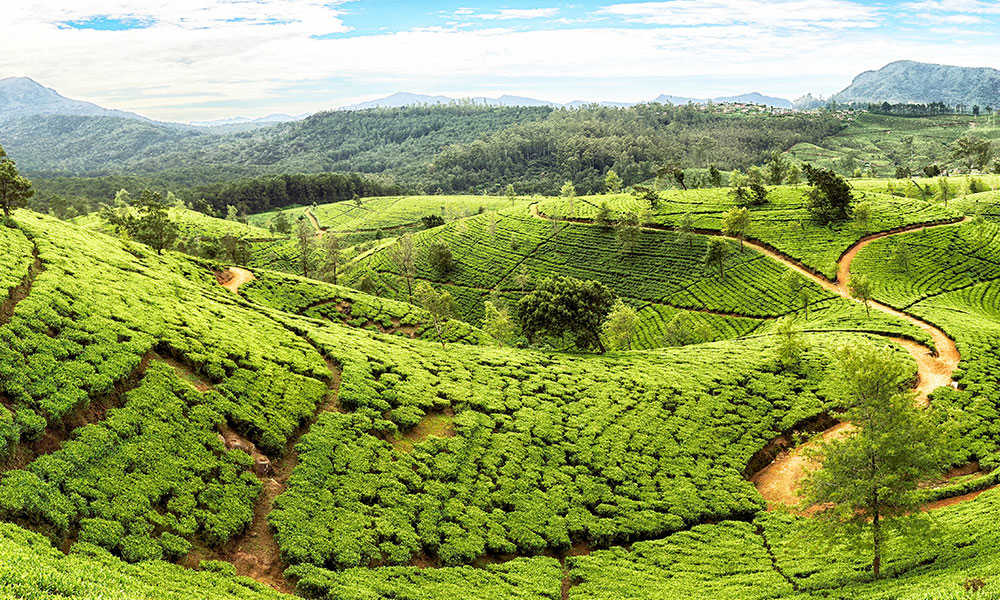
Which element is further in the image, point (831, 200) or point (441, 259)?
point (441, 259)

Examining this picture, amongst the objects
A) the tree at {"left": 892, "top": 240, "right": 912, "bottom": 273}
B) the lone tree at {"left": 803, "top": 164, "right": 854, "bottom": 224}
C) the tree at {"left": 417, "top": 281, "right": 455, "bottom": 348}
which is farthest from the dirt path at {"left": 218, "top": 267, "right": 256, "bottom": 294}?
the lone tree at {"left": 803, "top": 164, "right": 854, "bottom": 224}

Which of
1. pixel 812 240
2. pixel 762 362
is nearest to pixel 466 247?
pixel 812 240

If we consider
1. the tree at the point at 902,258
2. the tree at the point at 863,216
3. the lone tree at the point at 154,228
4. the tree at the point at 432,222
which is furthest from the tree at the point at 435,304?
the tree at the point at 432,222

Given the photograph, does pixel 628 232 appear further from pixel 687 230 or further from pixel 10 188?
pixel 10 188

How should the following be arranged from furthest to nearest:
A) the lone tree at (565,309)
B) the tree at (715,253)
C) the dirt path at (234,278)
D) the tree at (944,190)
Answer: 1. the tree at (944,190)
2. the tree at (715,253)
3. the dirt path at (234,278)
4. the lone tree at (565,309)

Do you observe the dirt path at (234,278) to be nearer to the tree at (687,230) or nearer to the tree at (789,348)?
the tree at (789,348)

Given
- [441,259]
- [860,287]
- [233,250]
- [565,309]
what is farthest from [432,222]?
[860,287]

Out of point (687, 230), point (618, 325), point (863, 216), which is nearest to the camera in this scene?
point (618, 325)
